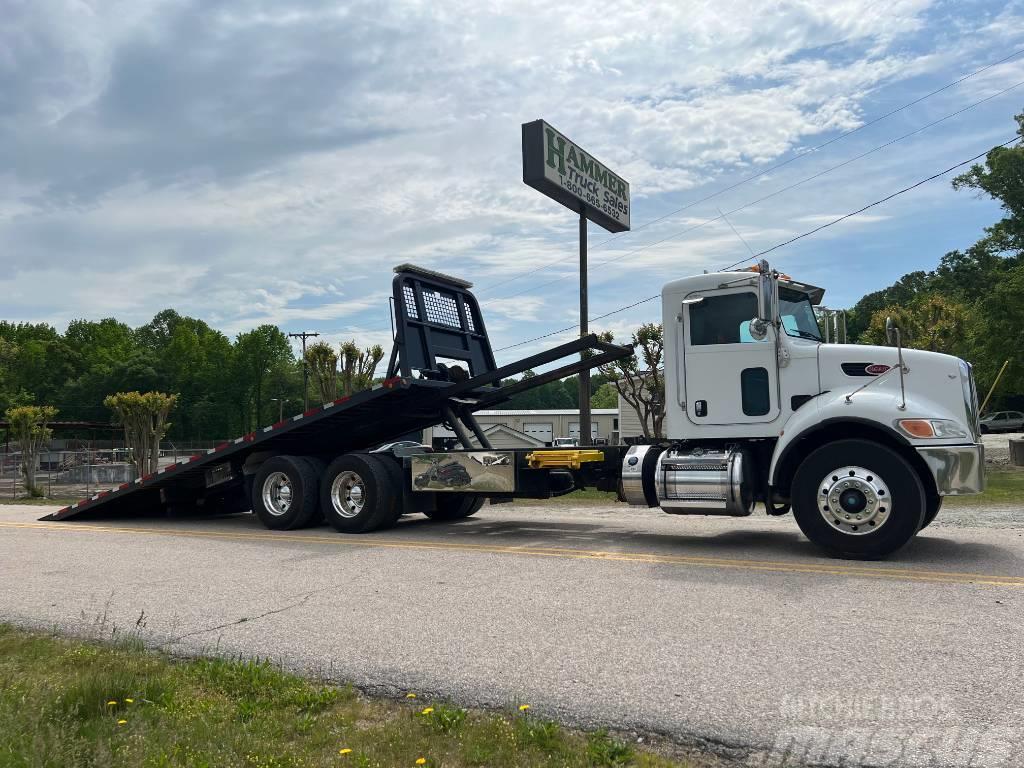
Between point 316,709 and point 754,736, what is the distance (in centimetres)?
204

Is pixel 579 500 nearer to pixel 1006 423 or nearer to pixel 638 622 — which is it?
pixel 638 622

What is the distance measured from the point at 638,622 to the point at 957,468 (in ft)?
12.3

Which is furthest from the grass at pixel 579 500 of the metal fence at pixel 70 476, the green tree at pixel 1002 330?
the metal fence at pixel 70 476

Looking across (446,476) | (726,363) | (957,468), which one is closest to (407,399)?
(446,476)

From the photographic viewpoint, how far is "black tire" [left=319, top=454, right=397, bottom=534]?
10.7 meters

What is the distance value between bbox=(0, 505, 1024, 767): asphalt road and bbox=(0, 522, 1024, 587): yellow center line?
5cm

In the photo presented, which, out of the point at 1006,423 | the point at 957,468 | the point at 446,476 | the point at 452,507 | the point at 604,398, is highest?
the point at 604,398

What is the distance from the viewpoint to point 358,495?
11.1m

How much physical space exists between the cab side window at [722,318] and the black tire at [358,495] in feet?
14.3

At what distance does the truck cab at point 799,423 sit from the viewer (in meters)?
7.62

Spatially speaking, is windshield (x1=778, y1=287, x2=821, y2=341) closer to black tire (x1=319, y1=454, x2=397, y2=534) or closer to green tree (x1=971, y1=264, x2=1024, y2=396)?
black tire (x1=319, y1=454, x2=397, y2=534)

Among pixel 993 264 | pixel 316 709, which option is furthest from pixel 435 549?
pixel 993 264

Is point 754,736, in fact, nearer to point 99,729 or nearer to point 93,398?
point 99,729

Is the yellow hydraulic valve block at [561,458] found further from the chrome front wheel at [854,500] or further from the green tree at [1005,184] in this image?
the green tree at [1005,184]
